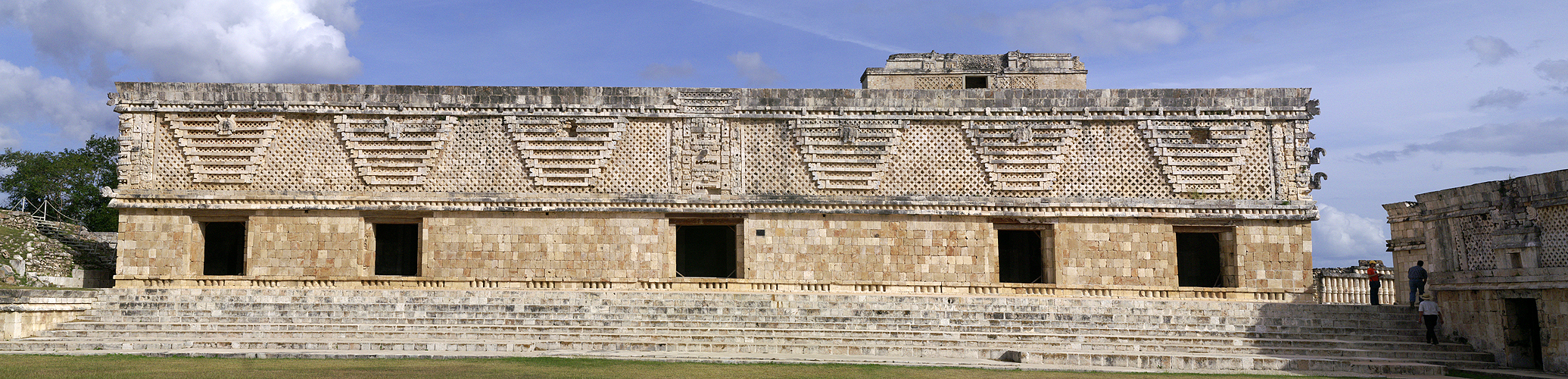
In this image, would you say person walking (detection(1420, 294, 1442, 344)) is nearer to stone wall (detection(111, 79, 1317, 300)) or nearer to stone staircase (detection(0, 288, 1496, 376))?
stone staircase (detection(0, 288, 1496, 376))

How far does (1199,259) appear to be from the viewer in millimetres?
16906

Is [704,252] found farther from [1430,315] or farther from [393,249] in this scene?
[1430,315]

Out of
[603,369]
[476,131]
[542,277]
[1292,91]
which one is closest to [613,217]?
[542,277]

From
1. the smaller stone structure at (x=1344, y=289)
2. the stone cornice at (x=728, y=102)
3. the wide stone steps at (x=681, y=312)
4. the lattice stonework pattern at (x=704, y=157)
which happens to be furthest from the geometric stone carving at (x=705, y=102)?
the smaller stone structure at (x=1344, y=289)

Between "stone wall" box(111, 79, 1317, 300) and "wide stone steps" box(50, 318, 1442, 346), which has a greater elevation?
"stone wall" box(111, 79, 1317, 300)

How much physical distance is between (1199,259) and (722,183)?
27.0 ft

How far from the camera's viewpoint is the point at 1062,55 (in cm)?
A: 1842

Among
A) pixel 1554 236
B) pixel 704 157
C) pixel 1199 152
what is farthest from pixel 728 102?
pixel 1554 236

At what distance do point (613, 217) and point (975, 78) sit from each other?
774cm

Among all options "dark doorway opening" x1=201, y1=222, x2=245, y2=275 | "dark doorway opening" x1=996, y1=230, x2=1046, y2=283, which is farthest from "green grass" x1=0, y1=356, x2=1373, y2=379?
"dark doorway opening" x1=996, y1=230, x2=1046, y2=283

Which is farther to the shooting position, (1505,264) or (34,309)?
(34,309)

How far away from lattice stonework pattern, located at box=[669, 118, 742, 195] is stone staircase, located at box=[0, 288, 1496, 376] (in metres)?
1.66

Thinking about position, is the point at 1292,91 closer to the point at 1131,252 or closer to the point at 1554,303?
the point at 1131,252

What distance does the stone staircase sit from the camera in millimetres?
10375
